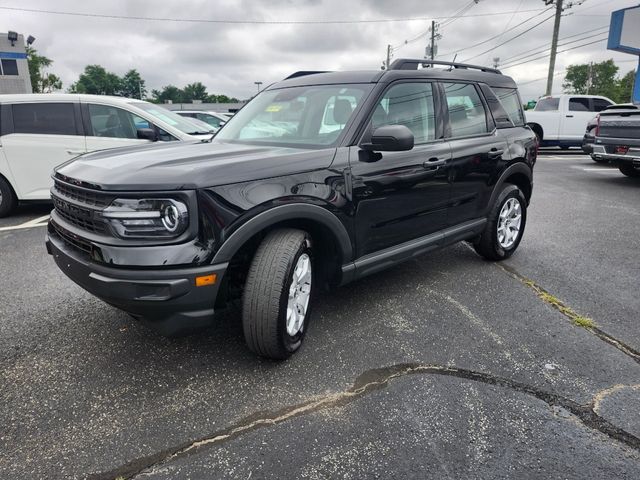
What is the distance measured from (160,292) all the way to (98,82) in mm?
115722

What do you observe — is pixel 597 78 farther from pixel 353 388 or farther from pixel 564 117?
pixel 353 388

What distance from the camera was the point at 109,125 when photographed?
22.3 ft

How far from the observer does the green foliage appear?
245ft

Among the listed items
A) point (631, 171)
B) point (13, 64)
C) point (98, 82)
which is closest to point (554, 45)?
point (631, 171)

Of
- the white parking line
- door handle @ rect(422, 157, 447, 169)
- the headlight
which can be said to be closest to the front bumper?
the headlight

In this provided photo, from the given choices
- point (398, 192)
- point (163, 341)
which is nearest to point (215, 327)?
point (163, 341)

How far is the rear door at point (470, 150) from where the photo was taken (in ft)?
12.9

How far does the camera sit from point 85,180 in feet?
8.21

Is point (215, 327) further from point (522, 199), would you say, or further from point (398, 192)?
point (522, 199)

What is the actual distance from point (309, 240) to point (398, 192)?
867 mm

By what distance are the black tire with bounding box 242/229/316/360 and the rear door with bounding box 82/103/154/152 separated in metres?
4.81

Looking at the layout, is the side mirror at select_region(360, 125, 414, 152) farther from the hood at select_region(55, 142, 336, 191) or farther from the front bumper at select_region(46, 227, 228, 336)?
the front bumper at select_region(46, 227, 228, 336)

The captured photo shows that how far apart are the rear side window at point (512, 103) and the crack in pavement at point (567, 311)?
62.0 inches

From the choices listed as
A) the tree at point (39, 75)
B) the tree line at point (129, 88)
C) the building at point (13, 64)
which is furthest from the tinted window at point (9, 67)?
the tree line at point (129, 88)
